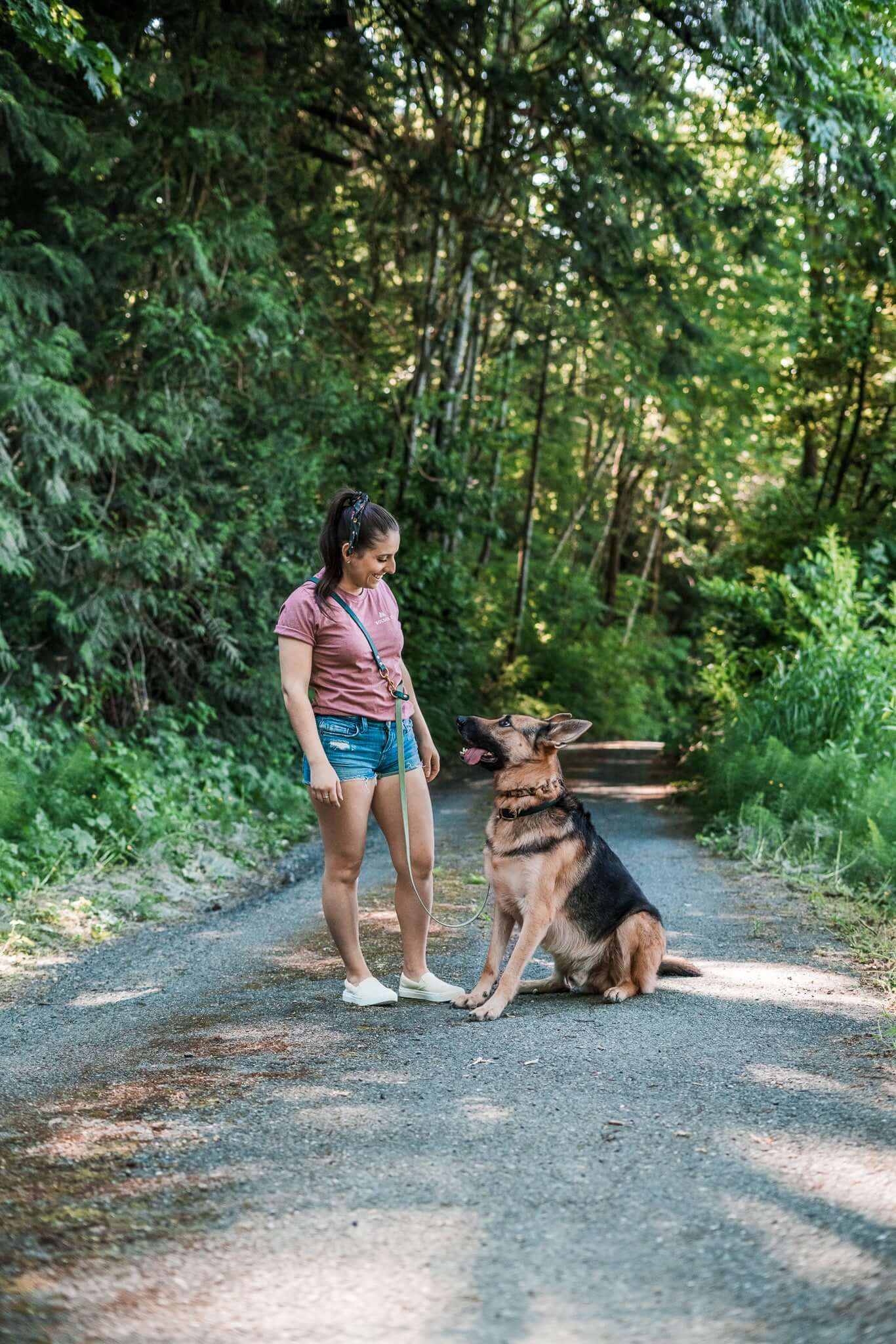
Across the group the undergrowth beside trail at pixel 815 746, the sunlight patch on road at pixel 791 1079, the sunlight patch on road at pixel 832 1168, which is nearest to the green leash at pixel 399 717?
the sunlight patch on road at pixel 791 1079

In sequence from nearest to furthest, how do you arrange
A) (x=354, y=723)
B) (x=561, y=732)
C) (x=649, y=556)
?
(x=354, y=723) < (x=561, y=732) < (x=649, y=556)

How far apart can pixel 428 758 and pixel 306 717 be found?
0.91m

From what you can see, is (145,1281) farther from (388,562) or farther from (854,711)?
(854,711)

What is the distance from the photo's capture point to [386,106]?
16.9 m

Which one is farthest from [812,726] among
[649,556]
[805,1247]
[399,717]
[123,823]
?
[649,556]

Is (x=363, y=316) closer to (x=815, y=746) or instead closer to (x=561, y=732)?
(x=815, y=746)

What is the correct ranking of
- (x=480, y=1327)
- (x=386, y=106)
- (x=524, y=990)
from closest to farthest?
(x=480, y=1327)
(x=524, y=990)
(x=386, y=106)

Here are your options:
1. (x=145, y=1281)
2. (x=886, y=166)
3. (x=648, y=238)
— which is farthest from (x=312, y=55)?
(x=145, y=1281)

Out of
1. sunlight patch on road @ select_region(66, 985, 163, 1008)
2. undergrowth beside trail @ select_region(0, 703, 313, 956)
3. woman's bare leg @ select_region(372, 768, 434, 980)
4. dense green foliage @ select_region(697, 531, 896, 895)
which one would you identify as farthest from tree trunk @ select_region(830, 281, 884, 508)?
sunlight patch on road @ select_region(66, 985, 163, 1008)

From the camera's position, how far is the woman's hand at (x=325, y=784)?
5332 millimetres

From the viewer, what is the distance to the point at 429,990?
5.90 meters

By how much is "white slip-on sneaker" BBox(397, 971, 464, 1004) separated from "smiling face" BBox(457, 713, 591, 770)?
1085 millimetres

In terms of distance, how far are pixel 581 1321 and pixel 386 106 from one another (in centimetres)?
A: 1690

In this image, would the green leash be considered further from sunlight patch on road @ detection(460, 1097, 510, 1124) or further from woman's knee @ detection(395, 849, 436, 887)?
sunlight patch on road @ detection(460, 1097, 510, 1124)
